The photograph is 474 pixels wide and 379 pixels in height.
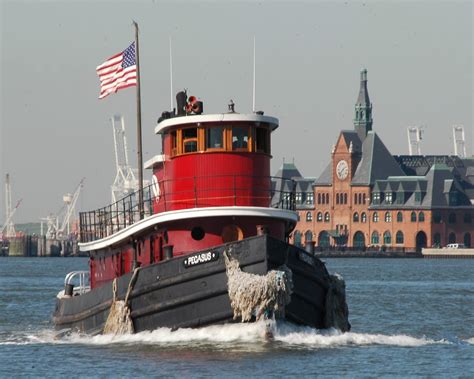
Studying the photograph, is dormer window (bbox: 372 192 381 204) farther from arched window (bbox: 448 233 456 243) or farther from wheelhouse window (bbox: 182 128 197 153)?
wheelhouse window (bbox: 182 128 197 153)

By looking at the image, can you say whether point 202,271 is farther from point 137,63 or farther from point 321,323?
point 137,63

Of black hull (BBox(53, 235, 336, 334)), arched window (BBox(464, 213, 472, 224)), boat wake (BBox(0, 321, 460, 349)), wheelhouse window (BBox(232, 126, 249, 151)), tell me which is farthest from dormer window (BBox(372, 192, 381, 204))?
black hull (BBox(53, 235, 336, 334))

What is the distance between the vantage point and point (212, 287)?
30.6 m

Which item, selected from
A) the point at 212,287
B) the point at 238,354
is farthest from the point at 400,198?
the point at 238,354

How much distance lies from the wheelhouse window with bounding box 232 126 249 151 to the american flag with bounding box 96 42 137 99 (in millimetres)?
6179

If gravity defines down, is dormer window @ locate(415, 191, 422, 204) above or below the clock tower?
below

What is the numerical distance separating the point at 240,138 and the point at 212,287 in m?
→ 4.01

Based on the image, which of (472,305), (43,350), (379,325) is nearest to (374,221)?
(472,305)

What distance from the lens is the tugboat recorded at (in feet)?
99.8

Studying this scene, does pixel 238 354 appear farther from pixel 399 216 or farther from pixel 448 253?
pixel 399 216

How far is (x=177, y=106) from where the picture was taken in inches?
1362

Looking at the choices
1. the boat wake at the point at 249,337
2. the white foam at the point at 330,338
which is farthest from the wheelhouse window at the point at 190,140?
the white foam at the point at 330,338

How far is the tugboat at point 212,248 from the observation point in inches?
1198

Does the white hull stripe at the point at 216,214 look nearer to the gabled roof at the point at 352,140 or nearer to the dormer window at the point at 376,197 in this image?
the dormer window at the point at 376,197
